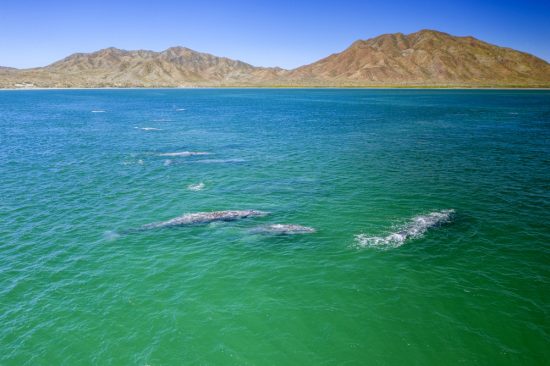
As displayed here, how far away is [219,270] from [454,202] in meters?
30.3

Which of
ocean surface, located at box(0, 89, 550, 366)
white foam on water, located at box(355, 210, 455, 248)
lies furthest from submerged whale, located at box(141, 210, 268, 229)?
white foam on water, located at box(355, 210, 455, 248)

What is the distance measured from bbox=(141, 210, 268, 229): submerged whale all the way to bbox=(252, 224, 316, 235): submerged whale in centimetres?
322

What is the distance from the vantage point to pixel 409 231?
118 feet

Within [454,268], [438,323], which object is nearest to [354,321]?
[438,323]

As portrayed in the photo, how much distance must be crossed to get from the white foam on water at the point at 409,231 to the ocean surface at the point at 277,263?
287 mm

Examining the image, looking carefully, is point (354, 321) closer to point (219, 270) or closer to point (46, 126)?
point (219, 270)

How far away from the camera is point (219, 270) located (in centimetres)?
2962

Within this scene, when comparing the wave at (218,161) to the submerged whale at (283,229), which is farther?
the wave at (218,161)

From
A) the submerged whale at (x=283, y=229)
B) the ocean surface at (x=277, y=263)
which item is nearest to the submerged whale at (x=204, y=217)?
the ocean surface at (x=277, y=263)

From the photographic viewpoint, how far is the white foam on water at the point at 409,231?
110ft

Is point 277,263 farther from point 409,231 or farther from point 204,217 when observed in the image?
point 409,231

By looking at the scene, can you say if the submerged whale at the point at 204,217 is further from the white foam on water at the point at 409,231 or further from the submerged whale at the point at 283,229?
the white foam on water at the point at 409,231

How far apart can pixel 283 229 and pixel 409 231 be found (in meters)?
12.5

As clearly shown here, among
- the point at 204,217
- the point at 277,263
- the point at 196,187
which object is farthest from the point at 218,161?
the point at 277,263
